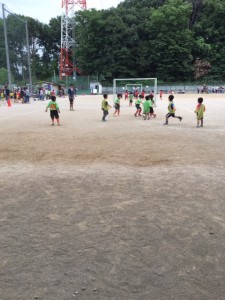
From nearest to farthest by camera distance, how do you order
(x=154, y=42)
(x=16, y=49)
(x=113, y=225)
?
(x=113, y=225) → (x=16, y=49) → (x=154, y=42)

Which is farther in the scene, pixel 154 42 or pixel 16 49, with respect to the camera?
pixel 154 42

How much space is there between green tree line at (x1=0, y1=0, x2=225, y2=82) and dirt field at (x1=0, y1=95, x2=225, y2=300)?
2250 inches

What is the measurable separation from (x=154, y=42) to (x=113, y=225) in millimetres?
62543

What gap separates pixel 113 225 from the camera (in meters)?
4.16

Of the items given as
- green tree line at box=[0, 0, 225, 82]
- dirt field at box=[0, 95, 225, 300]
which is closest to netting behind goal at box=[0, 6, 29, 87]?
green tree line at box=[0, 0, 225, 82]

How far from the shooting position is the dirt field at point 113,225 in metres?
2.99

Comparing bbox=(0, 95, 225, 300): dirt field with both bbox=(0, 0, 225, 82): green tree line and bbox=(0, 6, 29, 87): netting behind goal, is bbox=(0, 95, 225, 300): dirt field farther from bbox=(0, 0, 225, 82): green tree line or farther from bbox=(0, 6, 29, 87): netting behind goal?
bbox=(0, 0, 225, 82): green tree line

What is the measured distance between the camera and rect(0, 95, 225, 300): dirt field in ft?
9.80

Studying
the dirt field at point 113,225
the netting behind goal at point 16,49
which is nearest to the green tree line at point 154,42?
the netting behind goal at point 16,49

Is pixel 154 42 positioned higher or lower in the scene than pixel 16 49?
higher

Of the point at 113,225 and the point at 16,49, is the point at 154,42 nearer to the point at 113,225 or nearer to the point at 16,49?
the point at 16,49

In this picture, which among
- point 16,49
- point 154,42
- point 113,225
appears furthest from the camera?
point 154,42

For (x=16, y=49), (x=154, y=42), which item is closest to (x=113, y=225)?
(x=16, y=49)

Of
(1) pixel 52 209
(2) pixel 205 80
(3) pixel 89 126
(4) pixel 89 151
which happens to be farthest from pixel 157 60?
(1) pixel 52 209
